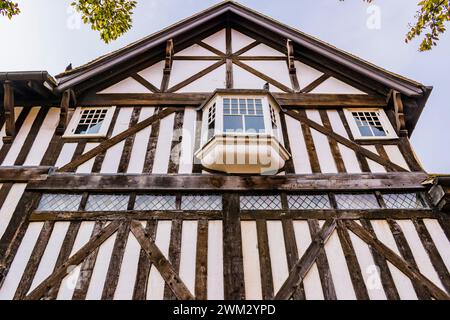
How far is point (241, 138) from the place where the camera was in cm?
791

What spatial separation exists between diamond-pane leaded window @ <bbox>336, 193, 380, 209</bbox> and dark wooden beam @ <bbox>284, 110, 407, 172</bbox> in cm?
109

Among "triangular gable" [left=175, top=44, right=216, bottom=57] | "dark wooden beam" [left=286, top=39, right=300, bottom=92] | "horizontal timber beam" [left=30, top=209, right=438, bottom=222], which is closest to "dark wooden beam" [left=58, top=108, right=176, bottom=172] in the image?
"horizontal timber beam" [left=30, top=209, right=438, bottom=222]

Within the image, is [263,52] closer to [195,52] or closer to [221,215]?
[195,52]

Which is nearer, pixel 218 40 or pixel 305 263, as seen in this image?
pixel 305 263

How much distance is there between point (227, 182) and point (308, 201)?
1899 millimetres

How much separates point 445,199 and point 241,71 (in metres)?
6.44

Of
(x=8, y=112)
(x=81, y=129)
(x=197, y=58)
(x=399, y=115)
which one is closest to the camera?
(x=8, y=112)

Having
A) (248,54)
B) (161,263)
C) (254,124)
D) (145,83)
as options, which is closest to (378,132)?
(254,124)

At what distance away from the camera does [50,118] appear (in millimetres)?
9438

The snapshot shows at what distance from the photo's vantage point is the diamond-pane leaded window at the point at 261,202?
7.47 m

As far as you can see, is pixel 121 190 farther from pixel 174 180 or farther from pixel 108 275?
pixel 108 275

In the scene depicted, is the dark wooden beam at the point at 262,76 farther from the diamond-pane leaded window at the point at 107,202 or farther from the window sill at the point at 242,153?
the diamond-pane leaded window at the point at 107,202

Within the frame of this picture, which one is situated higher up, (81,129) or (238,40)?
(238,40)

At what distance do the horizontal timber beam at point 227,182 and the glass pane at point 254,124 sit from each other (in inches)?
49.9
